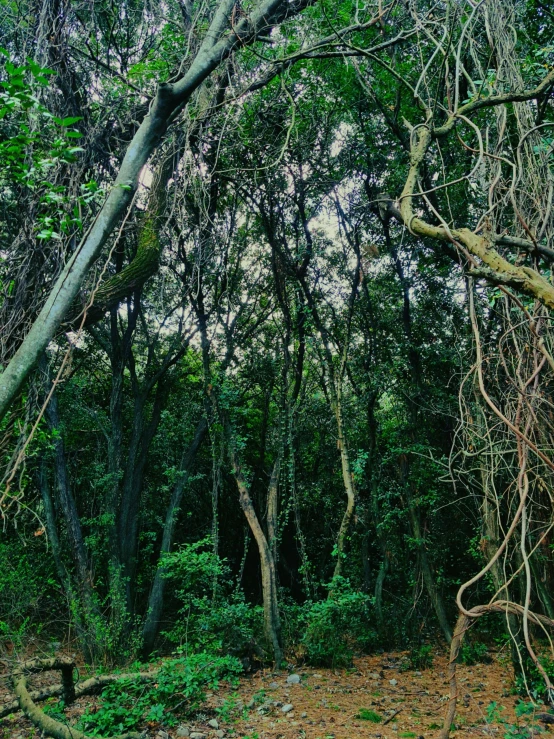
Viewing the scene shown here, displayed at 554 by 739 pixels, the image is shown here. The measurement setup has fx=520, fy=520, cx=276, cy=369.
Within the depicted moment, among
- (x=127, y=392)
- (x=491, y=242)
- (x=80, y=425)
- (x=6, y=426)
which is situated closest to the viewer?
(x=491, y=242)

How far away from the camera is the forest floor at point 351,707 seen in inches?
160

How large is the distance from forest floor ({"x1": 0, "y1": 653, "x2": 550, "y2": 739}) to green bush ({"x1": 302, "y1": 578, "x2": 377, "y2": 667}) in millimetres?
141

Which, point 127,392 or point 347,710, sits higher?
point 127,392

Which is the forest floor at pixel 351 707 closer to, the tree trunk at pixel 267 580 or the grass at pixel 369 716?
the grass at pixel 369 716

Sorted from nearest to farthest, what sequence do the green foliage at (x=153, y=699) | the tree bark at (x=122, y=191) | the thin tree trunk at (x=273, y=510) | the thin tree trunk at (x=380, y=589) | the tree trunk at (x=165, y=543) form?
the tree bark at (x=122, y=191), the green foliage at (x=153, y=699), the thin tree trunk at (x=273, y=510), the thin tree trunk at (x=380, y=589), the tree trunk at (x=165, y=543)

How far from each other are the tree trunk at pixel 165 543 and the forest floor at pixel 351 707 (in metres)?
2.02

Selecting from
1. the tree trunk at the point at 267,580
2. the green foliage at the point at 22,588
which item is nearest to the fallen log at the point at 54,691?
the green foliage at the point at 22,588

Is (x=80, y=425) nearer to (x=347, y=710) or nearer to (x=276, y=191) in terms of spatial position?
(x=276, y=191)

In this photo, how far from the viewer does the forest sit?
386cm

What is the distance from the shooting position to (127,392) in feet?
29.5

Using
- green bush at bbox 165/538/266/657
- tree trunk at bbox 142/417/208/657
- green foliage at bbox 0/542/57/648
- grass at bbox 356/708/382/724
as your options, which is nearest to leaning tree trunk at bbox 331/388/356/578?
green bush at bbox 165/538/266/657

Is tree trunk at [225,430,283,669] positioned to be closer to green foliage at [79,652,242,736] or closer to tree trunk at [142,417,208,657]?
tree trunk at [142,417,208,657]

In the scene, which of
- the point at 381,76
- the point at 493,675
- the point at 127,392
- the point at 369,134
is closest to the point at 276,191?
the point at 369,134

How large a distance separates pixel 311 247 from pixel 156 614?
5662 millimetres
